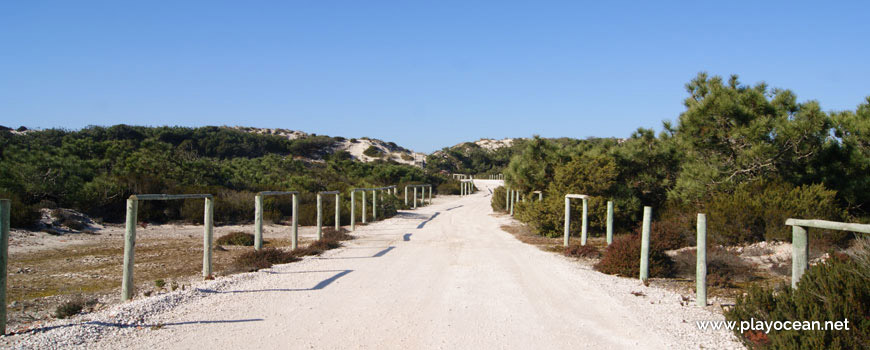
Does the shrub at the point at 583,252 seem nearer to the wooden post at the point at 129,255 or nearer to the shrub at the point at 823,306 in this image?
the shrub at the point at 823,306

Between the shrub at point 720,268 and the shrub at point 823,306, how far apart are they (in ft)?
10.7

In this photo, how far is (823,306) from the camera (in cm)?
426

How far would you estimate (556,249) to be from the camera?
12.5 m

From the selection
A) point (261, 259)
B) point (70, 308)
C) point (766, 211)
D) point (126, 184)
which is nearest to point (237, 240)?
point (261, 259)

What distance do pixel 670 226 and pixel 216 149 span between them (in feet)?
175

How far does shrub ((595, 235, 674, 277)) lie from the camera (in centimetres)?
880

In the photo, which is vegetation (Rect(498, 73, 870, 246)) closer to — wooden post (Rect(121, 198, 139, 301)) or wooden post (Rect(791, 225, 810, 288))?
wooden post (Rect(791, 225, 810, 288))

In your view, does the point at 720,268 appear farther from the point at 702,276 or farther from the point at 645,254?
the point at 702,276

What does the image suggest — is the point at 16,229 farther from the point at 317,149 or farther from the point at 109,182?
the point at 317,149

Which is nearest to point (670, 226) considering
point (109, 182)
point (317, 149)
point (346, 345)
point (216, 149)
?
point (346, 345)

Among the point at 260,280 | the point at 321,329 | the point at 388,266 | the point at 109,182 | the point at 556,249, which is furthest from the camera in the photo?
the point at 109,182

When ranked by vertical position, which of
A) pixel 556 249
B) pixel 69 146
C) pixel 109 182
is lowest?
pixel 556 249

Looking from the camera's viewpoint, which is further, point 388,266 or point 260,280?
point 388,266

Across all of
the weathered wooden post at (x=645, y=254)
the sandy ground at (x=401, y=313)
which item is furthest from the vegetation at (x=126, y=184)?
the weathered wooden post at (x=645, y=254)
